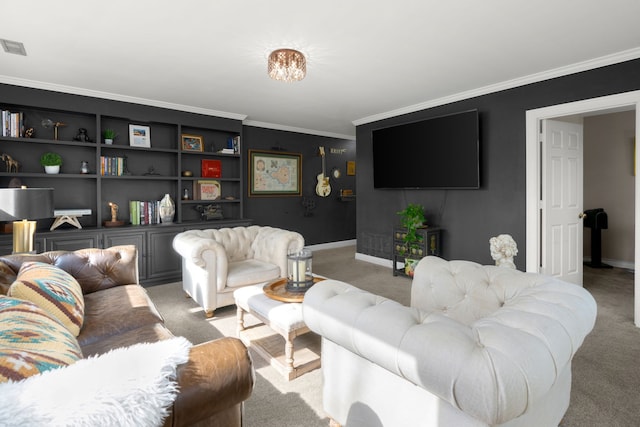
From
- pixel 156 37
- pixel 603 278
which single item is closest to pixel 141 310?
pixel 156 37

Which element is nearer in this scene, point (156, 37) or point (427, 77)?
point (156, 37)

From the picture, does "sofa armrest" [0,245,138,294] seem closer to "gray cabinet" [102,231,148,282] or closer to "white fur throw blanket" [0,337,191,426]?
"gray cabinet" [102,231,148,282]

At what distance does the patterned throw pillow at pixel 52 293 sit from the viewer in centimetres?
160

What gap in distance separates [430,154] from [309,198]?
278 centimetres

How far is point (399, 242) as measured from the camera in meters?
→ 4.80

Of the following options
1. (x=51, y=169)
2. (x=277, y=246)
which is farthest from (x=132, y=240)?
(x=277, y=246)

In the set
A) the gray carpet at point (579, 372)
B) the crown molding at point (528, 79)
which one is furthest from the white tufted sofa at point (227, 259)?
the crown molding at point (528, 79)

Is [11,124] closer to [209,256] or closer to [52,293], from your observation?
[209,256]

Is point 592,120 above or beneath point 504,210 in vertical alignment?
above

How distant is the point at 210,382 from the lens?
83 centimetres

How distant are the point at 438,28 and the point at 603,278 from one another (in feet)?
13.5

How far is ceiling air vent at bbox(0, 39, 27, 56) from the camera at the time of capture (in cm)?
274

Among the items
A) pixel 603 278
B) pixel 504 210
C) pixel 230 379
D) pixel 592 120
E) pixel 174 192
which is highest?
pixel 592 120

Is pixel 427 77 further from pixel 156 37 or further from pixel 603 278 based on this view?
pixel 603 278
